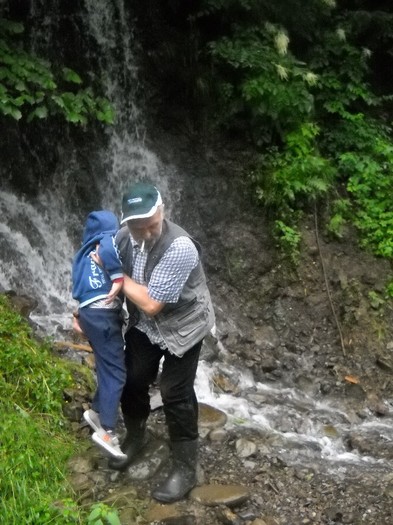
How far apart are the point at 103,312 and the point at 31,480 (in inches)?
47.0

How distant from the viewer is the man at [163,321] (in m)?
3.74

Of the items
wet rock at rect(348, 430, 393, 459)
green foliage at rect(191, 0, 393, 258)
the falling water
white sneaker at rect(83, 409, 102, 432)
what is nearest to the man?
white sneaker at rect(83, 409, 102, 432)

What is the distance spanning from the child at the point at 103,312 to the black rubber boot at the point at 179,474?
1.15ft

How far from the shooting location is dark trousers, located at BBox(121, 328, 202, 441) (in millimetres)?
4113

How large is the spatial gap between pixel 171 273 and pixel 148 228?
0.95 ft

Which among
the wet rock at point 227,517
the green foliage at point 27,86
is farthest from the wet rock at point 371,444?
the green foliage at point 27,86

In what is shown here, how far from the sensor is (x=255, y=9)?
957 centimetres

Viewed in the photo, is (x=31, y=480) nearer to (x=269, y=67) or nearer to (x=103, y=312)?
(x=103, y=312)

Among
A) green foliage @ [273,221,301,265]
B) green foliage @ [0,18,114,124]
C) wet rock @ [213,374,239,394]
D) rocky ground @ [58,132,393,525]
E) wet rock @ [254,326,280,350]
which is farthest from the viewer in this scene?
green foliage @ [273,221,301,265]

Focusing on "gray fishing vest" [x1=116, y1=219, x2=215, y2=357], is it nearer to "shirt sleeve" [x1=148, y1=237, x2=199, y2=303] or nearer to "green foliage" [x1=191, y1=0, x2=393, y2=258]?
"shirt sleeve" [x1=148, y1=237, x2=199, y2=303]

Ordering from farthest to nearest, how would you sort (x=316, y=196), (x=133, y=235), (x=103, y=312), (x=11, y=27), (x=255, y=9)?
1. (x=255, y=9)
2. (x=316, y=196)
3. (x=11, y=27)
4. (x=103, y=312)
5. (x=133, y=235)

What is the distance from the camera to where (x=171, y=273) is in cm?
374

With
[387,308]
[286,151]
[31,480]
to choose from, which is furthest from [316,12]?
[31,480]

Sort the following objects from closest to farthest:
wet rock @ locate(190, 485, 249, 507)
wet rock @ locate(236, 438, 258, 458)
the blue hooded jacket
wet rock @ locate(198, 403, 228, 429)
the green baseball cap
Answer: the green baseball cap → the blue hooded jacket → wet rock @ locate(190, 485, 249, 507) → wet rock @ locate(236, 438, 258, 458) → wet rock @ locate(198, 403, 228, 429)
